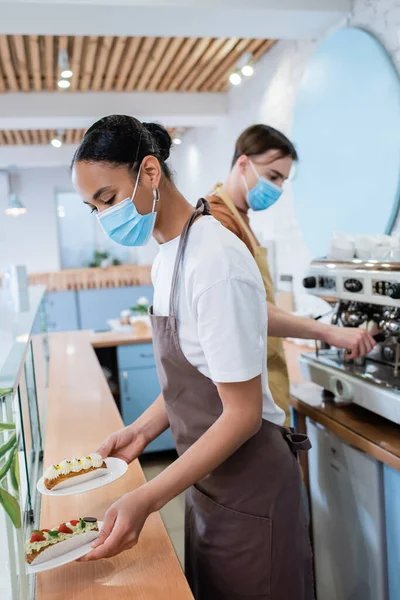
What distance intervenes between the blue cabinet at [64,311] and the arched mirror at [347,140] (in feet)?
16.2

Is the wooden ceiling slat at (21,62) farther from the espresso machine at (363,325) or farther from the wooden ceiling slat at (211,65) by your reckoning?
the espresso machine at (363,325)

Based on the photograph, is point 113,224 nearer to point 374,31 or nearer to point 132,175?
point 132,175

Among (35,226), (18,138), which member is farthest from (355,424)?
(35,226)

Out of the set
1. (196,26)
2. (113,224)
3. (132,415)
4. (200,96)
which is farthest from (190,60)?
(113,224)

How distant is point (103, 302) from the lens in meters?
8.13

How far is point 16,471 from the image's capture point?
88 cm

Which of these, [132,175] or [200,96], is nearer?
[132,175]

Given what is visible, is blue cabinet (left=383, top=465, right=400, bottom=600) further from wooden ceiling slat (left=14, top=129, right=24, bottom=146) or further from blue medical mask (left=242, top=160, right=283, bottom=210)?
wooden ceiling slat (left=14, top=129, right=24, bottom=146)

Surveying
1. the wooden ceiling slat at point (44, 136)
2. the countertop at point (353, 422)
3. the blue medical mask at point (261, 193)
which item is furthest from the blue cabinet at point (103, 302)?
the blue medical mask at point (261, 193)

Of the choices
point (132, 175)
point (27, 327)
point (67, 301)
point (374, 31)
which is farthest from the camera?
point (67, 301)

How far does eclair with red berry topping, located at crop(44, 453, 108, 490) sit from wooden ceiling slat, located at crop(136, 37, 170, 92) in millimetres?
3593

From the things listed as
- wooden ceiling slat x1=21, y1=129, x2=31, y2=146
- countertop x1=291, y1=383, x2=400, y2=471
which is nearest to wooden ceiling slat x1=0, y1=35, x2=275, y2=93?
wooden ceiling slat x1=21, y1=129, x2=31, y2=146

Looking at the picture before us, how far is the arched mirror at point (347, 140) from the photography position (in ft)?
8.69

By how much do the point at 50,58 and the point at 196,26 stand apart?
4.87ft
